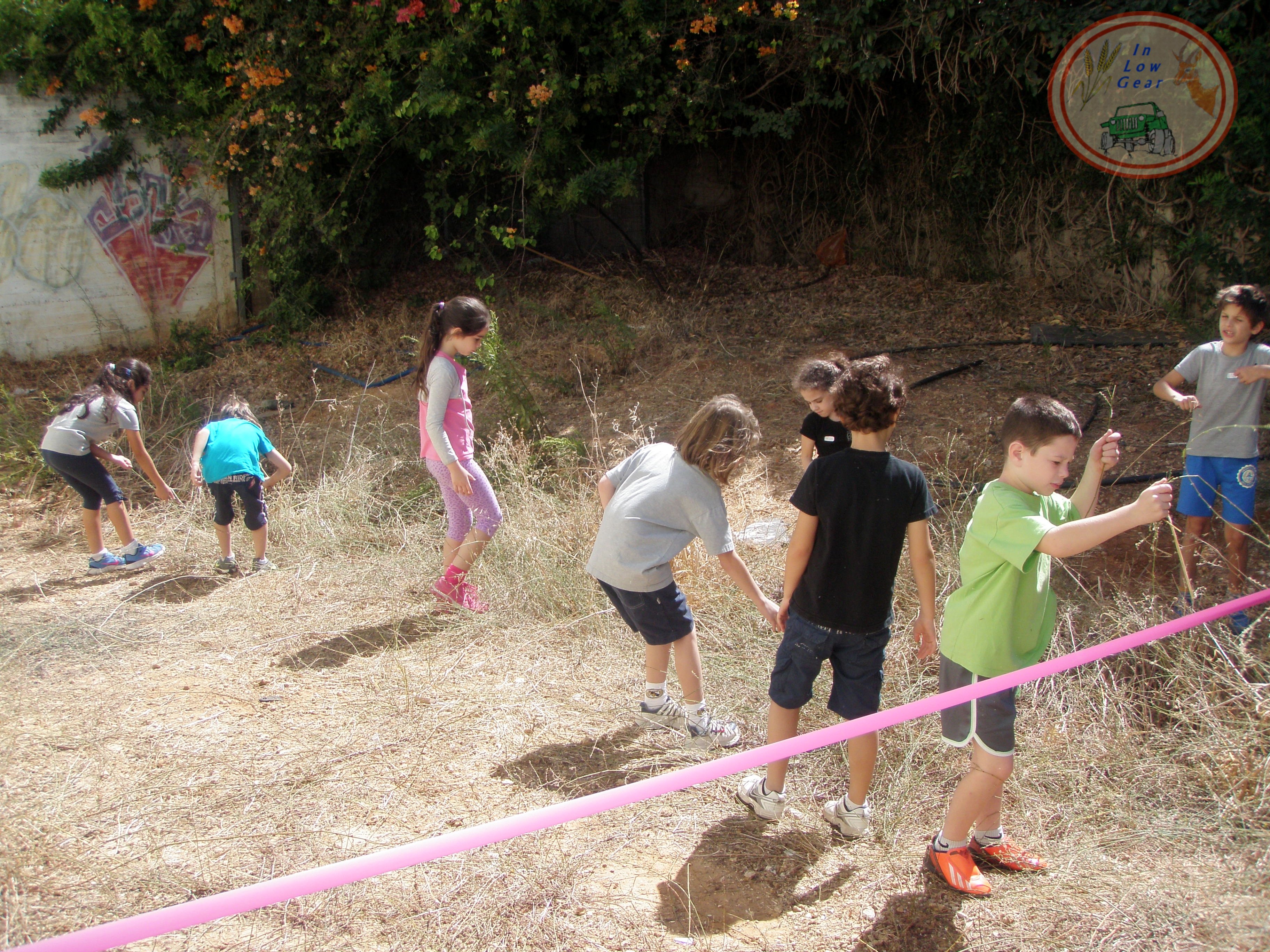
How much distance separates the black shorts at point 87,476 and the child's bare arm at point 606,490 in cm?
350

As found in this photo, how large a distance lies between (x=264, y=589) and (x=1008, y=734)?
3.72 metres

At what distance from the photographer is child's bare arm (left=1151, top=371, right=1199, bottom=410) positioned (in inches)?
141

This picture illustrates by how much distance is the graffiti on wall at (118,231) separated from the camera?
27.9 ft

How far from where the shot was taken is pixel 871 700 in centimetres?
248

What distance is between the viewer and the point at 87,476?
16.2 feet

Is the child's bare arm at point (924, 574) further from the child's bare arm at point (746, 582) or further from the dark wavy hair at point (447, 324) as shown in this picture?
the dark wavy hair at point (447, 324)

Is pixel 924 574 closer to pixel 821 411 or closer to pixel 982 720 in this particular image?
pixel 982 720

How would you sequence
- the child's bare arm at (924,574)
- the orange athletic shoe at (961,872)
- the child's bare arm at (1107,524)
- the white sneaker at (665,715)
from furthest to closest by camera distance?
1. the white sneaker at (665,715)
2. the child's bare arm at (924,574)
3. the orange athletic shoe at (961,872)
4. the child's bare arm at (1107,524)

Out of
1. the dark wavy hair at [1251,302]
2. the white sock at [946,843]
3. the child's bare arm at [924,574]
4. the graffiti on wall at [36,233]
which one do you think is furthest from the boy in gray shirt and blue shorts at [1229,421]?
the graffiti on wall at [36,233]

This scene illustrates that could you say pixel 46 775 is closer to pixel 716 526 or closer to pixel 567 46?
pixel 716 526

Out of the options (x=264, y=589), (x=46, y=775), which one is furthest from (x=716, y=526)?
(x=264, y=589)

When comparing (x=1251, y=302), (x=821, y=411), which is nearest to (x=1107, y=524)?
(x=821, y=411)

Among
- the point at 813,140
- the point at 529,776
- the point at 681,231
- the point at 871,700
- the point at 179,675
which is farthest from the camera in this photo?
the point at 681,231

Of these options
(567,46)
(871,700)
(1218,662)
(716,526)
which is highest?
(567,46)
